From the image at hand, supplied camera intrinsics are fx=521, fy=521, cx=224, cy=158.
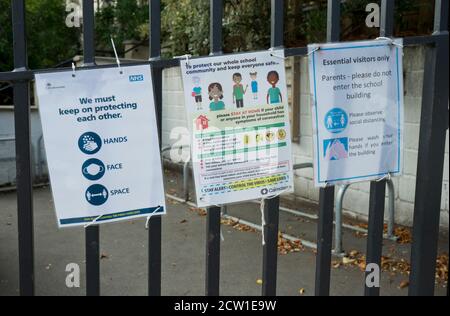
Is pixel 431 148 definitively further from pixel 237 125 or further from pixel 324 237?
pixel 237 125

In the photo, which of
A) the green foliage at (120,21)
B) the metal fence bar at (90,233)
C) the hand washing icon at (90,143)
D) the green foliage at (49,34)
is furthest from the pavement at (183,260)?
the green foliage at (49,34)

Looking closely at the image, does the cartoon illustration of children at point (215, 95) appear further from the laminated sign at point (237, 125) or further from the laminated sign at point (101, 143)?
the laminated sign at point (101, 143)

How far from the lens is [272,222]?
153 cm

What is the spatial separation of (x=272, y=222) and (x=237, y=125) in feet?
1.02

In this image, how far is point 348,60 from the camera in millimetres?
1544

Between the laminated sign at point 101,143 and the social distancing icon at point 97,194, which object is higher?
the laminated sign at point 101,143

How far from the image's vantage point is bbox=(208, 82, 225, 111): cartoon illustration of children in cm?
140

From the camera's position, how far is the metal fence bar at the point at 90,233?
4.27 ft

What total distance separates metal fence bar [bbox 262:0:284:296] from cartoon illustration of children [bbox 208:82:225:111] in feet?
0.69

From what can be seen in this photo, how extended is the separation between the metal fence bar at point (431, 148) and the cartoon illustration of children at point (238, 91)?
2.17ft

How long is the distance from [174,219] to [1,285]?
2.42 m

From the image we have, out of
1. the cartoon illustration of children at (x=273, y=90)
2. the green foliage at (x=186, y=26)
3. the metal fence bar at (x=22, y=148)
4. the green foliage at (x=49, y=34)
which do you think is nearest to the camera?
the metal fence bar at (x=22, y=148)

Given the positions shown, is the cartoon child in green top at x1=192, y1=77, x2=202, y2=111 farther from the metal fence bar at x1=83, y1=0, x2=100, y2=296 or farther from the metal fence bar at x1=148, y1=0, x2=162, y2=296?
the metal fence bar at x1=83, y1=0, x2=100, y2=296
